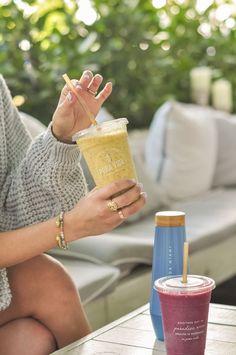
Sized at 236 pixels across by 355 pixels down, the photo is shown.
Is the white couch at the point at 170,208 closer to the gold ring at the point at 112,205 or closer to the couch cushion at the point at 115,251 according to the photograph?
the couch cushion at the point at 115,251

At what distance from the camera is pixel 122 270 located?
2867mm

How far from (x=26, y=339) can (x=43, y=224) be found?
0.26 meters

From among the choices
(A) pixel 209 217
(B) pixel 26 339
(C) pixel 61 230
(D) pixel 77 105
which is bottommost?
(A) pixel 209 217

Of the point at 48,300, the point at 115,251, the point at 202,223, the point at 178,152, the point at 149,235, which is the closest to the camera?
the point at 48,300

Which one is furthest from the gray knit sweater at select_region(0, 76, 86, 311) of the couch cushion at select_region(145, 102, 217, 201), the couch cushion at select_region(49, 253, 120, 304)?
the couch cushion at select_region(145, 102, 217, 201)

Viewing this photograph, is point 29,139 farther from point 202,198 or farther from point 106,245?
point 202,198

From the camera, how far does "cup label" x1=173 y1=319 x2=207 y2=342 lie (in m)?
1.39

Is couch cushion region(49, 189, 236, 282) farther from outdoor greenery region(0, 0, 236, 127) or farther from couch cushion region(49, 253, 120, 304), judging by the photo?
outdoor greenery region(0, 0, 236, 127)

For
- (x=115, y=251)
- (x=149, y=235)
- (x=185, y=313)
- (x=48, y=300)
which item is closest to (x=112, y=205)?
(x=185, y=313)

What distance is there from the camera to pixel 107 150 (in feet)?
4.59

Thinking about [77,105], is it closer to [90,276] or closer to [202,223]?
[90,276]

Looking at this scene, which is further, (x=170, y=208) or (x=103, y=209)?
(x=170, y=208)

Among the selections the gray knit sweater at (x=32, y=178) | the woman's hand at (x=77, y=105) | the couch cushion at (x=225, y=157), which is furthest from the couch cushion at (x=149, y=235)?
the woman's hand at (x=77, y=105)

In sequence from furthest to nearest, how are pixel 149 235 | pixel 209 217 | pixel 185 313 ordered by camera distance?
1. pixel 209 217
2. pixel 149 235
3. pixel 185 313
